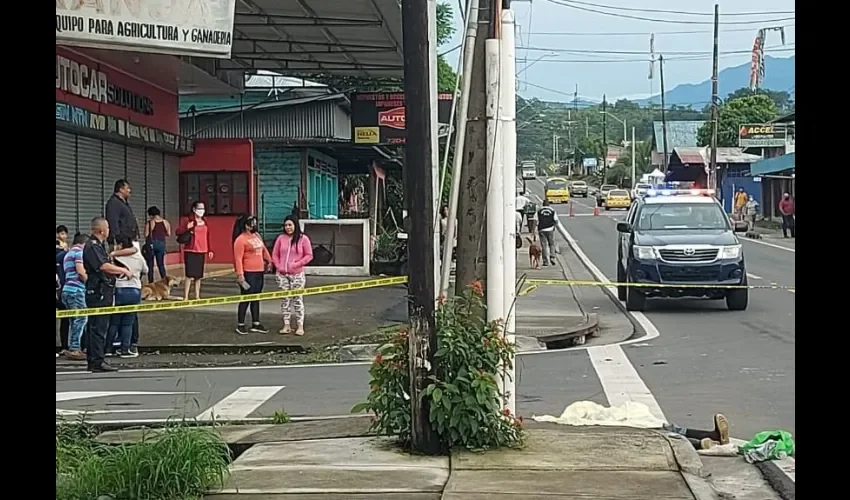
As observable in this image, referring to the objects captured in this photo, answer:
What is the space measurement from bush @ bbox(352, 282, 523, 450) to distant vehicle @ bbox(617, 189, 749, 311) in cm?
1086

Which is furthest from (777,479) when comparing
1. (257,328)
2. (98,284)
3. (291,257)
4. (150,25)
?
(257,328)

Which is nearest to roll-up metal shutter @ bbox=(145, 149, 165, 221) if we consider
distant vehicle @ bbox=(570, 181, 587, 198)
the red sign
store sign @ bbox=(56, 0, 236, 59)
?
the red sign

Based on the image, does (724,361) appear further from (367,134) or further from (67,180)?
(367,134)

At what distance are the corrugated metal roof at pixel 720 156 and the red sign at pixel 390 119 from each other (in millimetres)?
41582

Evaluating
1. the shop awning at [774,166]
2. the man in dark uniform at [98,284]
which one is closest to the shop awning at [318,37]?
the man in dark uniform at [98,284]

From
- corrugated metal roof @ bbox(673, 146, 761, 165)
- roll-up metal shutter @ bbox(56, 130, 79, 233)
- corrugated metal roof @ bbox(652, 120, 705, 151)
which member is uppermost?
corrugated metal roof @ bbox(652, 120, 705, 151)

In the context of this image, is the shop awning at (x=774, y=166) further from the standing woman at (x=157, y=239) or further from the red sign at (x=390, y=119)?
the standing woman at (x=157, y=239)

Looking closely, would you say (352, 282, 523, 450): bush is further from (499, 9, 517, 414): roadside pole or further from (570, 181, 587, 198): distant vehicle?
(570, 181, 587, 198): distant vehicle

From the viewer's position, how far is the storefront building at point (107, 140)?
18.5 metres

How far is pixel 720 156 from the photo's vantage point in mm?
66938

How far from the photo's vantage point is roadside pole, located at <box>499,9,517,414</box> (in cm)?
818

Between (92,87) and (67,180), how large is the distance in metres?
1.94
